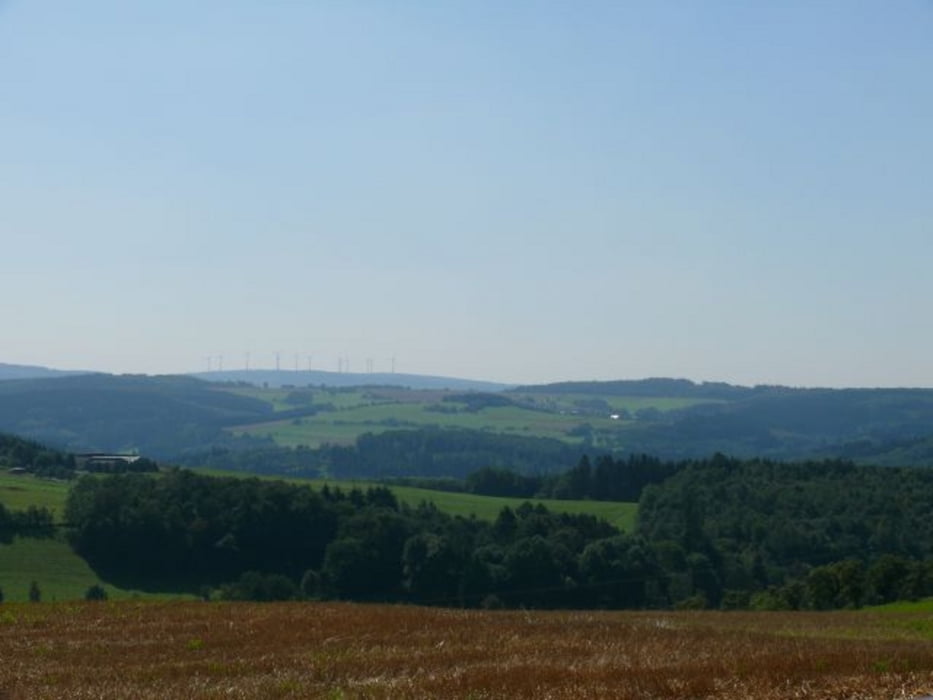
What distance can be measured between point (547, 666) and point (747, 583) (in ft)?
300

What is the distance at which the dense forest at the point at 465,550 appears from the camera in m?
91.2

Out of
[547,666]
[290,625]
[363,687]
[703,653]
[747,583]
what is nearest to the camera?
[363,687]

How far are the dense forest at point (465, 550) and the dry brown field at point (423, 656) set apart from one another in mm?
44004

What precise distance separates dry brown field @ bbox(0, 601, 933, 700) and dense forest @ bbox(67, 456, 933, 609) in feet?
144

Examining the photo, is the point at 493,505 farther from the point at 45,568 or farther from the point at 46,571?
the point at 46,571

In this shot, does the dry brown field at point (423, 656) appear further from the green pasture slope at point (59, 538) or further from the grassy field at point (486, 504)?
the grassy field at point (486, 504)

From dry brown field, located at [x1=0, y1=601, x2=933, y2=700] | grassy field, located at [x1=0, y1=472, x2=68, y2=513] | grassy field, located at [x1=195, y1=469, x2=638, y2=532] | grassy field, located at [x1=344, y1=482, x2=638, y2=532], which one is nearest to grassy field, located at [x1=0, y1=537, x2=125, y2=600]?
grassy field, located at [x1=0, y1=472, x2=68, y2=513]

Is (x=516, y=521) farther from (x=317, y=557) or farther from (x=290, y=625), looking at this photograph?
(x=290, y=625)

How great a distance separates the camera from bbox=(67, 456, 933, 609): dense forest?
299ft

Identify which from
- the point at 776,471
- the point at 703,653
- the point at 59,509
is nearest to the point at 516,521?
the point at 59,509

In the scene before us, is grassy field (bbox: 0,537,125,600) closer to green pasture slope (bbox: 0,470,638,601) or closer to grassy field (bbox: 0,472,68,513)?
green pasture slope (bbox: 0,470,638,601)

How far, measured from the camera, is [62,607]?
129ft

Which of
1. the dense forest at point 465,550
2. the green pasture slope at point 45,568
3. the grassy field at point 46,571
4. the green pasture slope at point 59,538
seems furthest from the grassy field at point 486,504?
the grassy field at point 46,571

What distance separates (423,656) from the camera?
1009 inches
